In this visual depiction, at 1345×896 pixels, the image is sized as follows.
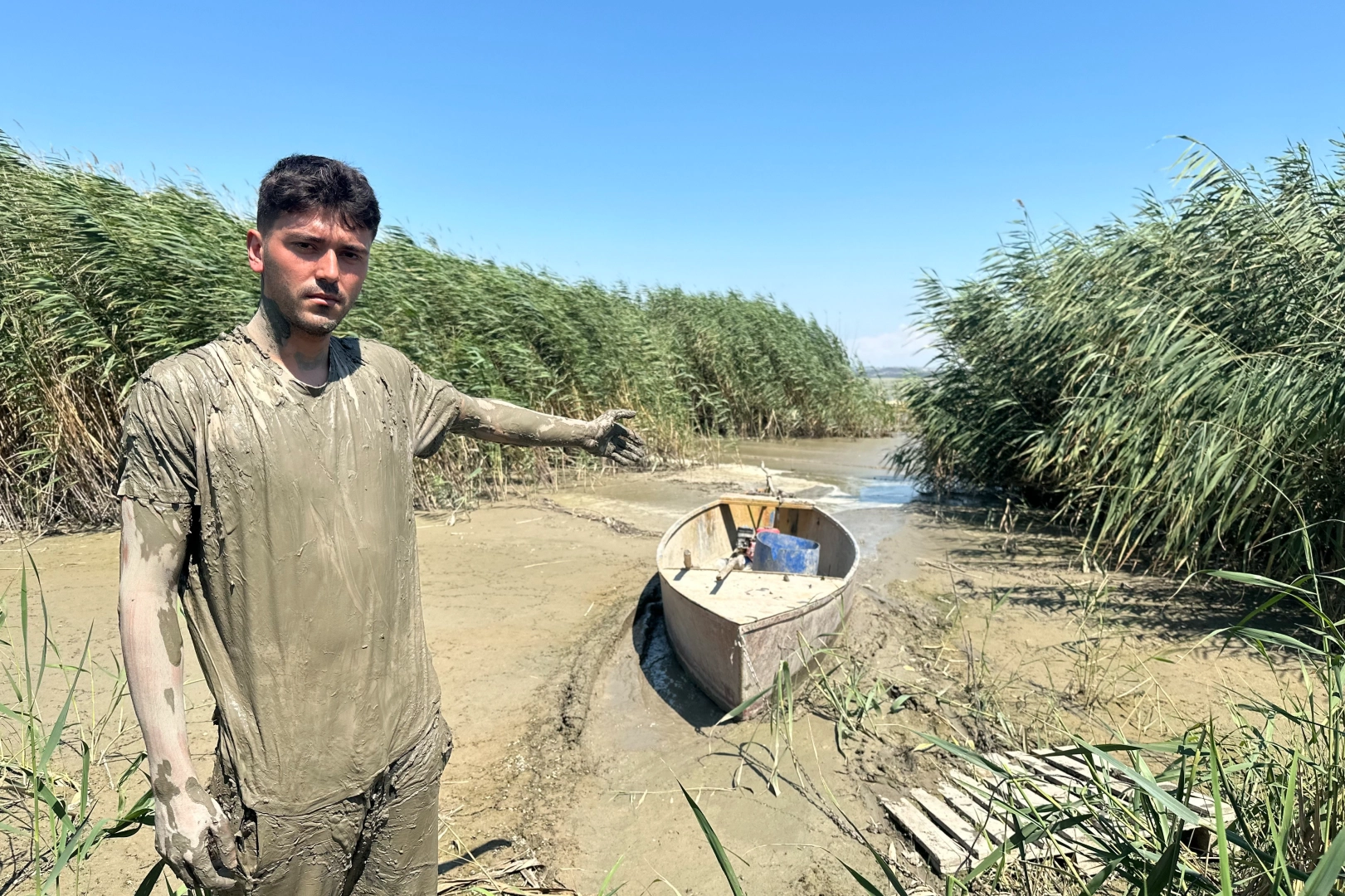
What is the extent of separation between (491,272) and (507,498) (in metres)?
3.60

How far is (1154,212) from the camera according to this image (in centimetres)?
878

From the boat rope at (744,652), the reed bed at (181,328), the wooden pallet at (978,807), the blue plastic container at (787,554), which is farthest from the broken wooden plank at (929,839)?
the reed bed at (181,328)

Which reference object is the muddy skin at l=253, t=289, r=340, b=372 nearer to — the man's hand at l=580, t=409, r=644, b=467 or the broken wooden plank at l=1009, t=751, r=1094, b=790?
the man's hand at l=580, t=409, r=644, b=467

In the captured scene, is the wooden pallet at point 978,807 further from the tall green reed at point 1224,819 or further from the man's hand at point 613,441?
the man's hand at point 613,441

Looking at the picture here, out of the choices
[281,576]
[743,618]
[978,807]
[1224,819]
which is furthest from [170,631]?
[743,618]

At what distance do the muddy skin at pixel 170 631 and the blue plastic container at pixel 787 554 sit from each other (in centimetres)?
592

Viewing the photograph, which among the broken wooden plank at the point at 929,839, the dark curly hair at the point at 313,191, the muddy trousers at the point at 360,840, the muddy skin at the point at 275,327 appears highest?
the dark curly hair at the point at 313,191

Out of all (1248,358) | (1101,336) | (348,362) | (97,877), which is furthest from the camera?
(1101,336)

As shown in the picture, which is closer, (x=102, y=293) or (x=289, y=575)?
(x=289, y=575)

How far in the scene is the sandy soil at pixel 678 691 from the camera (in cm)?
352

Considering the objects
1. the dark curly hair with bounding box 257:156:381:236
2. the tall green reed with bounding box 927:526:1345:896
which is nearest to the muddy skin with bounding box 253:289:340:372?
the dark curly hair with bounding box 257:156:381:236

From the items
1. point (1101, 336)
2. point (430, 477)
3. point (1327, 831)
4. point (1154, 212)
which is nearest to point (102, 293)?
point (430, 477)

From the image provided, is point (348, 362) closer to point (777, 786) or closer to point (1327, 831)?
point (1327, 831)

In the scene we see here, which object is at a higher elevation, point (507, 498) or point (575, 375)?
point (575, 375)
